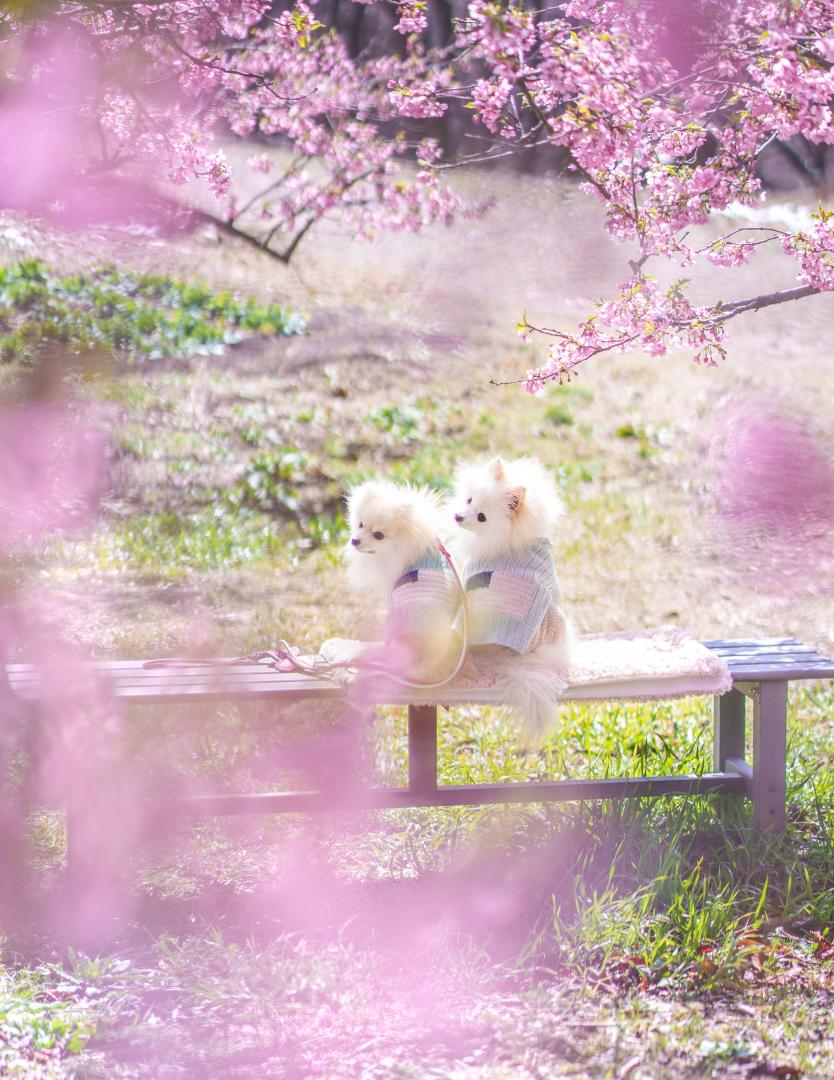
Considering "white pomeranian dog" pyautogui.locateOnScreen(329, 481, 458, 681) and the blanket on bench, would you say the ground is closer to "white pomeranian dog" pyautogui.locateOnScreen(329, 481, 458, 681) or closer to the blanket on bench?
the blanket on bench

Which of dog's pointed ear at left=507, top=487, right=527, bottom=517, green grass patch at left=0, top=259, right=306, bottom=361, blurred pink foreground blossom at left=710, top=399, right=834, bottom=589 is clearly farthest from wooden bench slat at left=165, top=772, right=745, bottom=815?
green grass patch at left=0, top=259, right=306, bottom=361

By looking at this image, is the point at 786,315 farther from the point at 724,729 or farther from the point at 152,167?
the point at 724,729

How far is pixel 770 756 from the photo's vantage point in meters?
2.55

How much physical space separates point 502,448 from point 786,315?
9.87 ft

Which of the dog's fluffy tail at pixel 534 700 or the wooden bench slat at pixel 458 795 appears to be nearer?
the dog's fluffy tail at pixel 534 700

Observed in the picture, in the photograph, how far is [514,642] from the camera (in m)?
2.39

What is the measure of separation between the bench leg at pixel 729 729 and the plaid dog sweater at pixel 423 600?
0.84 meters

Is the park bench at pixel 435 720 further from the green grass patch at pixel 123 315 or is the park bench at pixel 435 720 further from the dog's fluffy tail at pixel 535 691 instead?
the green grass patch at pixel 123 315

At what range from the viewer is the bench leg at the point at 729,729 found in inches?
110

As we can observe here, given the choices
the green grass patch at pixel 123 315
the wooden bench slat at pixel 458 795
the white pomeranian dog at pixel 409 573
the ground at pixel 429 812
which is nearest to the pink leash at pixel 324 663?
the white pomeranian dog at pixel 409 573

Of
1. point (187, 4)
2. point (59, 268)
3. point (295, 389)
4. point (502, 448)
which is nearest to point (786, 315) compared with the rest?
point (502, 448)

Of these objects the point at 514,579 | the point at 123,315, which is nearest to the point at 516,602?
the point at 514,579

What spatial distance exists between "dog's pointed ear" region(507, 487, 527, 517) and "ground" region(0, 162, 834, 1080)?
0.76m

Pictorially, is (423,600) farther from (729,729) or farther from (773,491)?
(773,491)
